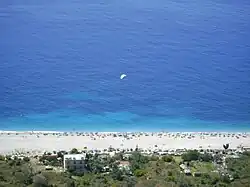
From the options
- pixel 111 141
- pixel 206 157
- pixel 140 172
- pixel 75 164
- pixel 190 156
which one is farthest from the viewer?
pixel 111 141

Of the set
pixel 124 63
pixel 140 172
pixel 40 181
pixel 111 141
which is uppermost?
pixel 124 63

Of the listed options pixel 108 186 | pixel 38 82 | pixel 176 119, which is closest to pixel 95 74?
pixel 38 82

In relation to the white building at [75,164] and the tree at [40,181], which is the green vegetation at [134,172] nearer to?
the tree at [40,181]

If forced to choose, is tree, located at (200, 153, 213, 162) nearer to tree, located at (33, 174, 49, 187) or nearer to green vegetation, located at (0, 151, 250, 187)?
green vegetation, located at (0, 151, 250, 187)

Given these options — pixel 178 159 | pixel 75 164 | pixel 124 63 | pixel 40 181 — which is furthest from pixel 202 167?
pixel 124 63

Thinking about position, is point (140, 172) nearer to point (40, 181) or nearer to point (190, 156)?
point (190, 156)

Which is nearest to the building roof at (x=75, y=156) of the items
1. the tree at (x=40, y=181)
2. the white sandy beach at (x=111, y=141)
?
the white sandy beach at (x=111, y=141)

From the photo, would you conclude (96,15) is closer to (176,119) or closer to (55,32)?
(55,32)
